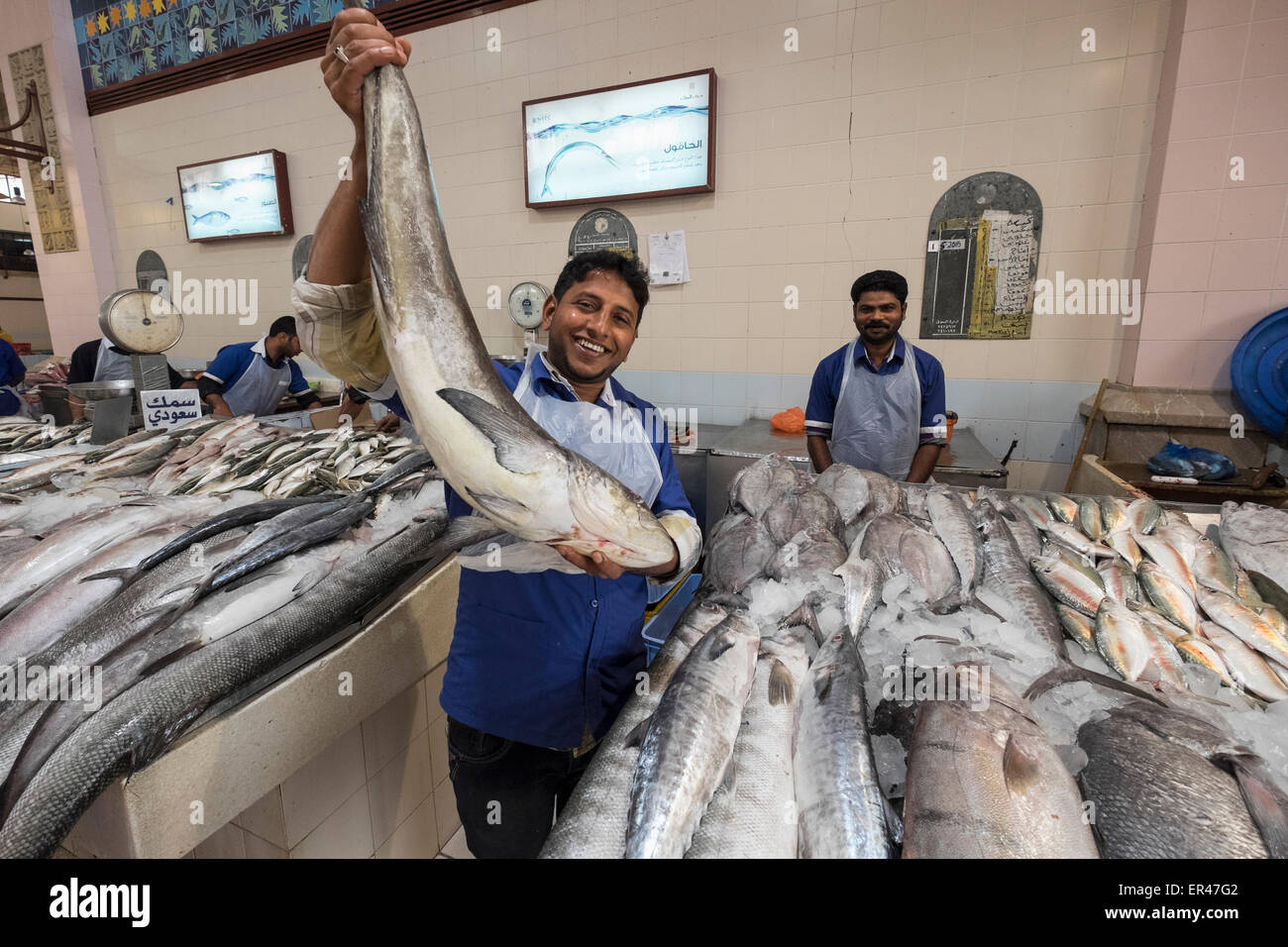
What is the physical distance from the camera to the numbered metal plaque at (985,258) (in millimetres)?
4074

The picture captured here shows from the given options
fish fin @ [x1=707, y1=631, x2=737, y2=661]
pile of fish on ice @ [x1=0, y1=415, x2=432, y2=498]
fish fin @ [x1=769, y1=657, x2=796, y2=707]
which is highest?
pile of fish on ice @ [x1=0, y1=415, x2=432, y2=498]

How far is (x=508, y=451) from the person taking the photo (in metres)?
1.16

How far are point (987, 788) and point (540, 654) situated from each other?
1.02 m

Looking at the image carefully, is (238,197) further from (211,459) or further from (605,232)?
(211,459)

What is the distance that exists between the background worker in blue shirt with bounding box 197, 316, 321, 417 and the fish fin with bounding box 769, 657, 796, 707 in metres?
4.89

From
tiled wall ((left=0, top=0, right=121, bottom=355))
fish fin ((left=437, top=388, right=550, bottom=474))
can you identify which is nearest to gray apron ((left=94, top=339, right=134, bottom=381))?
tiled wall ((left=0, top=0, right=121, bottom=355))

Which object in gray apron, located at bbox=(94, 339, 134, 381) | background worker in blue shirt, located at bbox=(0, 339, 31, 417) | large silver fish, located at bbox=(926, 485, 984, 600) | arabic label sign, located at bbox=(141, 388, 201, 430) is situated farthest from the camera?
background worker in blue shirt, located at bbox=(0, 339, 31, 417)

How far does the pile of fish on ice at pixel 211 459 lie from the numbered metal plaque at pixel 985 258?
396cm

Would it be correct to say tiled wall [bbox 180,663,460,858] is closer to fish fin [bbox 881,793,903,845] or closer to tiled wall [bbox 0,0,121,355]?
fish fin [bbox 881,793,903,845]

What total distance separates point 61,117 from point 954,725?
37.7 feet

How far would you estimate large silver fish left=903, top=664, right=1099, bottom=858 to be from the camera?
2.87ft

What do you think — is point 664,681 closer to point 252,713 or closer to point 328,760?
point 252,713

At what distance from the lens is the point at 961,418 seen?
4484 mm
